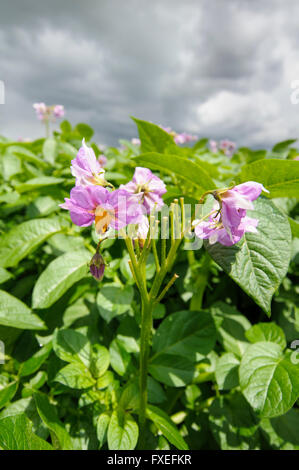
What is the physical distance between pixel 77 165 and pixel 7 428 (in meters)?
0.70

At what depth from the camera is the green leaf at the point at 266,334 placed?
1026 millimetres

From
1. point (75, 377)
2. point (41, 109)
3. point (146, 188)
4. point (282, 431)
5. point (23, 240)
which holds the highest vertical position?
point (41, 109)

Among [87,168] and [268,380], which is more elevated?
[87,168]

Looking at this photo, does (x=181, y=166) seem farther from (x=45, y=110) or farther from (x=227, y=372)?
(x=45, y=110)

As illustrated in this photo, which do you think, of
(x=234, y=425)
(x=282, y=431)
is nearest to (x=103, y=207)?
(x=234, y=425)

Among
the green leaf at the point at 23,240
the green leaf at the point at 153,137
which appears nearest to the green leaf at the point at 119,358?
the green leaf at the point at 23,240

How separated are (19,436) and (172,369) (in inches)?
19.0

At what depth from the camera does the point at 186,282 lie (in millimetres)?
1268

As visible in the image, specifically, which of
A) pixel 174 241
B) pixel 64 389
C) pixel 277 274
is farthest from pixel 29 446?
pixel 277 274

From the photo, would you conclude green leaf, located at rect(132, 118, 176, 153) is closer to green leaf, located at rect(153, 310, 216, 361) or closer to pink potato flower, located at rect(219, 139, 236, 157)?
green leaf, located at rect(153, 310, 216, 361)

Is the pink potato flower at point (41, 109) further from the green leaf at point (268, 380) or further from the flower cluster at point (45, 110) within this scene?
the green leaf at point (268, 380)

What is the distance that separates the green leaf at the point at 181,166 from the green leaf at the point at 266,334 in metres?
0.57

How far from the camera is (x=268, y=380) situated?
2.73 ft

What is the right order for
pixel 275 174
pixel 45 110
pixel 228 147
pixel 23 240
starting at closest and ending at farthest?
pixel 275 174 → pixel 23 240 → pixel 45 110 → pixel 228 147
